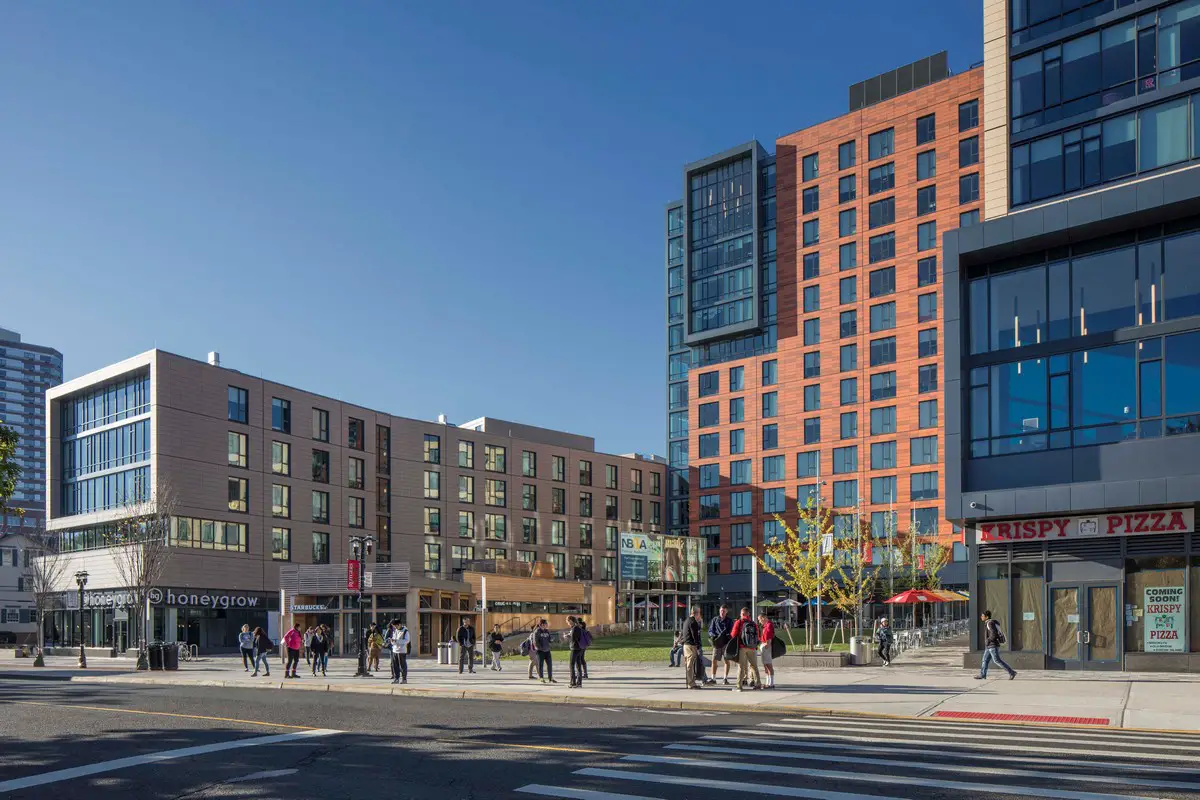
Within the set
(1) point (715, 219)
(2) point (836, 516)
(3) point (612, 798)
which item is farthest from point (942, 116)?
(3) point (612, 798)

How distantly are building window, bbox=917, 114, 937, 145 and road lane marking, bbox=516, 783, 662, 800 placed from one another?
3087 inches

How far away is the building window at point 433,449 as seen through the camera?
90.6 metres

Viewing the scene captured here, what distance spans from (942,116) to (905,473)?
89.8ft

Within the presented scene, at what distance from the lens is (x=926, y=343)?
268 feet

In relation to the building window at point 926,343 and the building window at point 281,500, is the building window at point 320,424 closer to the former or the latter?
the building window at point 281,500

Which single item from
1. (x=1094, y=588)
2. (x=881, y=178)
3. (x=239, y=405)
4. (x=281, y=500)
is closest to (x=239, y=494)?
(x=281, y=500)

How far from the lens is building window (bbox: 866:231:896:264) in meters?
84.2

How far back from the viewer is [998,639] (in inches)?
1130

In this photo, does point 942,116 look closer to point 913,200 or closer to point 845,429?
point 913,200

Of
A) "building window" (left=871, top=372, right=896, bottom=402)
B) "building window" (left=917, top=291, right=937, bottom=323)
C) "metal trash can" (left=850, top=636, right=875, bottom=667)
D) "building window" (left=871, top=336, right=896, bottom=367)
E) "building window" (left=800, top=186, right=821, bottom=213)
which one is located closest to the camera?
"metal trash can" (left=850, top=636, right=875, bottom=667)

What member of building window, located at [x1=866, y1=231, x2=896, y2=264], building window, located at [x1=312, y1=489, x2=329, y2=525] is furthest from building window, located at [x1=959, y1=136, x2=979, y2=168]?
building window, located at [x1=312, y1=489, x2=329, y2=525]

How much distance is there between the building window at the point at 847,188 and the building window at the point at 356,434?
140ft

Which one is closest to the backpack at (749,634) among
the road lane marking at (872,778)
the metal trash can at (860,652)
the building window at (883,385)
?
the metal trash can at (860,652)

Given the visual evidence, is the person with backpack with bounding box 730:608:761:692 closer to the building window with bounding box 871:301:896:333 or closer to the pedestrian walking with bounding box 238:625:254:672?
the pedestrian walking with bounding box 238:625:254:672
